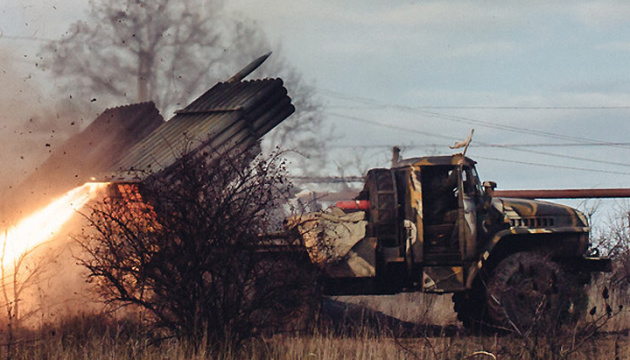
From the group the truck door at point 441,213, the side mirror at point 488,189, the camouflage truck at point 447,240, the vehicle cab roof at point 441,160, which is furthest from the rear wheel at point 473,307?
the vehicle cab roof at point 441,160

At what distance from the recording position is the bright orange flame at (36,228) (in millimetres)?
14961

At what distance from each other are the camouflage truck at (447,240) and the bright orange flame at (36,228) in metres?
4.87

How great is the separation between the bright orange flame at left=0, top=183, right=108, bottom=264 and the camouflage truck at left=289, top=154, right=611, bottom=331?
487 cm

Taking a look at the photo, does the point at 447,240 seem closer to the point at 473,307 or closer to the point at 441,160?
the point at 441,160

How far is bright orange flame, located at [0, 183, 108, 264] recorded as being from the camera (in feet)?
49.1

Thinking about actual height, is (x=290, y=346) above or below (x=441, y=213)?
below

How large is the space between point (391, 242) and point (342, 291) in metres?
1.16

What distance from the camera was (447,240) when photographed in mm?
13500

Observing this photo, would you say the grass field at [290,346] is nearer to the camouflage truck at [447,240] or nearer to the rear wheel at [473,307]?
the rear wheel at [473,307]

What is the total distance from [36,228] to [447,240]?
7.65 m

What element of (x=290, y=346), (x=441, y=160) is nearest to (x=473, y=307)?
(x=441, y=160)

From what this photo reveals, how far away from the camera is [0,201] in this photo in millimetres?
15406

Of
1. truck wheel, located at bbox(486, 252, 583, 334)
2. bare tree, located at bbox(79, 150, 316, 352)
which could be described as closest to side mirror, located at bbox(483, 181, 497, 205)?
truck wheel, located at bbox(486, 252, 583, 334)

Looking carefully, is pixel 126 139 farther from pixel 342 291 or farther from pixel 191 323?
pixel 191 323
